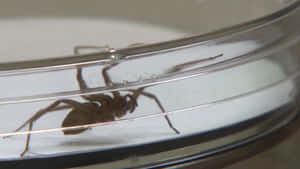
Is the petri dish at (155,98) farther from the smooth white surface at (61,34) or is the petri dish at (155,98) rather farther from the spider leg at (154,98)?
the smooth white surface at (61,34)

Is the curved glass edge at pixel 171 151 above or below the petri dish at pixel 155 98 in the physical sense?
below

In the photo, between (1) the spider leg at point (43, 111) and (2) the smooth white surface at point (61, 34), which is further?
(2) the smooth white surface at point (61, 34)

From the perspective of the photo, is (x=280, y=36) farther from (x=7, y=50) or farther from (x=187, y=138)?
(x=7, y=50)

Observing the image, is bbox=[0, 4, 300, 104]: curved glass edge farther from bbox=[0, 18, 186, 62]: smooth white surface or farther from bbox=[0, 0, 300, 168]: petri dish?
bbox=[0, 18, 186, 62]: smooth white surface

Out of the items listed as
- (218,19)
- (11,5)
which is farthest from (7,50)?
(218,19)

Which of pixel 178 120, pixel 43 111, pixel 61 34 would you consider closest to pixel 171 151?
pixel 178 120

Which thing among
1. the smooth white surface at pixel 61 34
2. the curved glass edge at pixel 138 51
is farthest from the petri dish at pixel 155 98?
the smooth white surface at pixel 61 34

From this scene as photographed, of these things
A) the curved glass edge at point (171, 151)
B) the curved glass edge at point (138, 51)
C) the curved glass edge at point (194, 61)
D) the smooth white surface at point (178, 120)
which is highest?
the curved glass edge at point (138, 51)
